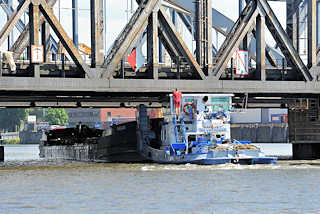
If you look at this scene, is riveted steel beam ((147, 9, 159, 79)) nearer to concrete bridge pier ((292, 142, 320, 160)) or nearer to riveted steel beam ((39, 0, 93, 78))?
riveted steel beam ((39, 0, 93, 78))

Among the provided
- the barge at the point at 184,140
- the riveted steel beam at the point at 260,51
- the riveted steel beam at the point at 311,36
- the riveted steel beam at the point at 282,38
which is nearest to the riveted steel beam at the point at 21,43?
the barge at the point at 184,140

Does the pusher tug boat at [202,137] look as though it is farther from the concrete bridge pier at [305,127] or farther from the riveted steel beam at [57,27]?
the concrete bridge pier at [305,127]

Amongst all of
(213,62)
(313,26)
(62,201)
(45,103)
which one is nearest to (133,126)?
(45,103)

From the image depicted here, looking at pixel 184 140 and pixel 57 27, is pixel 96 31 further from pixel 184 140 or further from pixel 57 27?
pixel 184 140

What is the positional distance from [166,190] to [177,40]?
69.9ft

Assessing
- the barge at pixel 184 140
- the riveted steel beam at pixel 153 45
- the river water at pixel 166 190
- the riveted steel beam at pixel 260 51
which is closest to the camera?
the river water at pixel 166 190

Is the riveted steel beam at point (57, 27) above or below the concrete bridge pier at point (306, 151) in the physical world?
above

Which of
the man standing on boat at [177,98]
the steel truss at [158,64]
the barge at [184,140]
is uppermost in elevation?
the steel truss at [158,64]

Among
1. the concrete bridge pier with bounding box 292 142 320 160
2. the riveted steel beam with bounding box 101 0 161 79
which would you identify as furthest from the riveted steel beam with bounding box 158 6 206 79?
the concrete bridge pier with bounding box 292 142 320 160

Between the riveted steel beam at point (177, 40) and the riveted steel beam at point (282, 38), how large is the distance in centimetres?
734

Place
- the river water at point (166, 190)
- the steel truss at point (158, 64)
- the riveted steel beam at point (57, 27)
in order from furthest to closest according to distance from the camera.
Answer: the steel truss at point (158, 64)
the riveted steel beam at point (57, 27)
the river water at point (166, 190)

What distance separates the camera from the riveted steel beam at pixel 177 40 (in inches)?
2282

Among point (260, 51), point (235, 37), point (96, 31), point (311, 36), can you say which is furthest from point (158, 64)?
point (311, 36)

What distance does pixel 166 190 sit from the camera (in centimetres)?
3888
